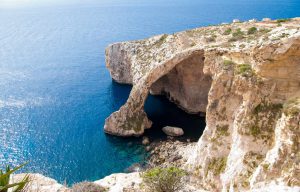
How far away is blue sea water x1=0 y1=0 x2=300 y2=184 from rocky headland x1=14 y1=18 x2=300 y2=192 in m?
5.82

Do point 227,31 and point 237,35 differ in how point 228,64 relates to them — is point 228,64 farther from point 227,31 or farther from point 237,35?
point 227,31

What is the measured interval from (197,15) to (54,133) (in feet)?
349

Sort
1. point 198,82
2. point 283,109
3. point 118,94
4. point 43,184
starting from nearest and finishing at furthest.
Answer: point 283,109 → point 43,184 → point 198,82 → point 118,94

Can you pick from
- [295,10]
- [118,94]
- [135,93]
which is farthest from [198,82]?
[295,10]

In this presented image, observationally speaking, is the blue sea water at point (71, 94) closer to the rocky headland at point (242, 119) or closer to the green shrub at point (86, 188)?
the rocky headland at point (242, 119)

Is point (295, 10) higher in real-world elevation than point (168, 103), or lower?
higher

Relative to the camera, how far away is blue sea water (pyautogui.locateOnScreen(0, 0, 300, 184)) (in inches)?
1791

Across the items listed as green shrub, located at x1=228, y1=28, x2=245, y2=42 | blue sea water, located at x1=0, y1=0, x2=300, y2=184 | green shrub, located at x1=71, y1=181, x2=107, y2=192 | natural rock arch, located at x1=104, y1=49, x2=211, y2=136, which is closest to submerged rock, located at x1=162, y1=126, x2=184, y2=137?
blue sea water, located at x1=0, y1=0, x2=300, y2=184

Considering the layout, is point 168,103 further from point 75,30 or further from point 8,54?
point 75,30

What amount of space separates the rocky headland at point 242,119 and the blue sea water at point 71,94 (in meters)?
5.82

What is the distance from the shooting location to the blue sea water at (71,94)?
45500 mm

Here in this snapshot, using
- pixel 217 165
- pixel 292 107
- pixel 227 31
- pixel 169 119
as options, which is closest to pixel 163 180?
pixel 217 165

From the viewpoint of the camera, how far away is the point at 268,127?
90.6ft

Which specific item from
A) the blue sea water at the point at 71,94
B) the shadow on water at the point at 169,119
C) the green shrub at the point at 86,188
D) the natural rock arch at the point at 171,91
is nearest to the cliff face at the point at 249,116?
the natural rock arch at the point at 171,91
